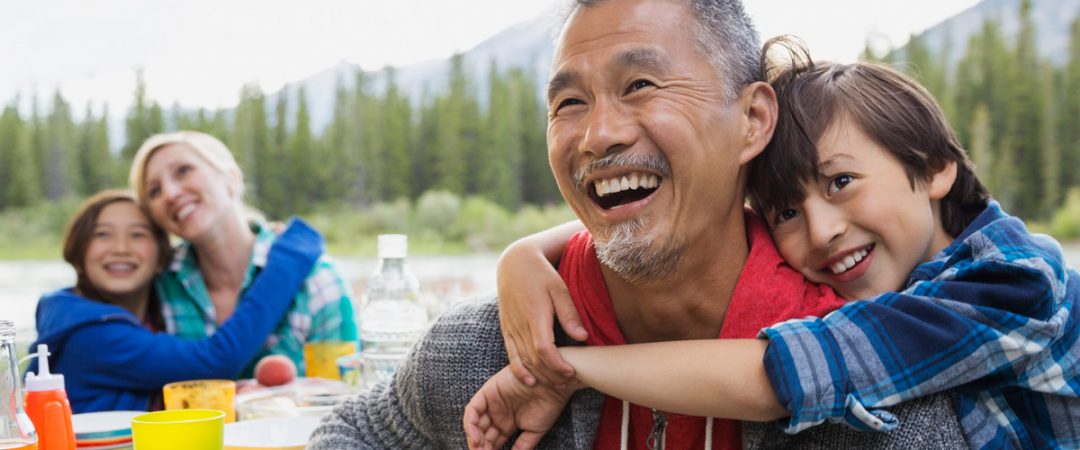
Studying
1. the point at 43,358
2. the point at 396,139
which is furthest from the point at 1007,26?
the point at 43,358

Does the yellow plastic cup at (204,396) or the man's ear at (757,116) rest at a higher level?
the man's ear at (757,116)

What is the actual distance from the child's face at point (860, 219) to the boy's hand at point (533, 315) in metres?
0.31

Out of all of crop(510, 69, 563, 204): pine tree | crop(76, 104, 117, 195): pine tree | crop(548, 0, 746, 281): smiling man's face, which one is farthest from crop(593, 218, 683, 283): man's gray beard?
crop(76, 104, 117, 195): pine tree

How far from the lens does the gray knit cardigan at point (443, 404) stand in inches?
49.8

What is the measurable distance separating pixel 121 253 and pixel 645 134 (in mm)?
1989

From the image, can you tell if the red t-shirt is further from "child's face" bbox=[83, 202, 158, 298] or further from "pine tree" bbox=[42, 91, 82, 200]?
"pine tree" bbox=[42, 91, 82, 200]

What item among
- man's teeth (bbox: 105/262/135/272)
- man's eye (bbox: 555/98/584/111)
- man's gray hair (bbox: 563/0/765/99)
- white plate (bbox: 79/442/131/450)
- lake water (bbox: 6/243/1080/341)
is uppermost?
man's gray hair (bbox: 563/0/765/99)

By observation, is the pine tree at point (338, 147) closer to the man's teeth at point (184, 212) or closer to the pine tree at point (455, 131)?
the pine tree at point (455, 131)

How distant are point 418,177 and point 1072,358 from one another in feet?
14.1

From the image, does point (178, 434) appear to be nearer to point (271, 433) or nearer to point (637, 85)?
point (271, 433)

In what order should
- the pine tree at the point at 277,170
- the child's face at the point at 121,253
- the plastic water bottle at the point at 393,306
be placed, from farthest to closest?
the pine tree at the point at 277,170 < the child's face at the point at 121,253 < the plastic water bottle at the point at 393,306

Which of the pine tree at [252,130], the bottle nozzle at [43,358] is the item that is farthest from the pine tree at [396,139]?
the bottle nozzle at [43,358]

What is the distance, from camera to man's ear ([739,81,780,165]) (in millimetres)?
1234

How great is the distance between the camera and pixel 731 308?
47.6 inches
